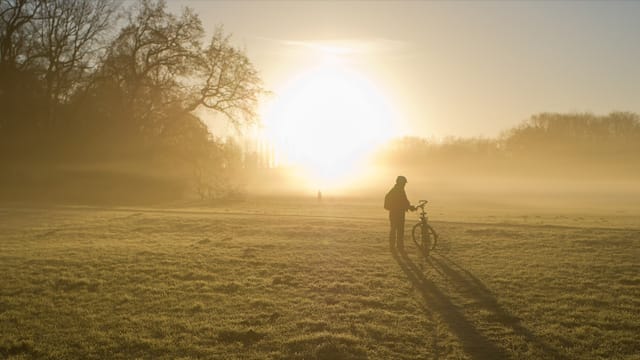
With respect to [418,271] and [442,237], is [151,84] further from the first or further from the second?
[418,271]

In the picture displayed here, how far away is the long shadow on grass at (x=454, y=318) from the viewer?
8.02 meters

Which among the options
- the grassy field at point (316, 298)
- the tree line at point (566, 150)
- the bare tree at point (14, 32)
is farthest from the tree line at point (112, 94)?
the tree line at point (566, 150)

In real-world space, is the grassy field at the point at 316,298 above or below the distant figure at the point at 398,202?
below

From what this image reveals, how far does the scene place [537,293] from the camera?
36.5 ft

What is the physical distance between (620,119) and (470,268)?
144685 millimetres

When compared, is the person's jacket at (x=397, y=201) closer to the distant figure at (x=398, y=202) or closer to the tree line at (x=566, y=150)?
the distant figure at (x=398, y=202)

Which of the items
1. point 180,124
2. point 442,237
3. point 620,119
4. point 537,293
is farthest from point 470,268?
point 620,119

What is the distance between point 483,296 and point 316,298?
3292 mm

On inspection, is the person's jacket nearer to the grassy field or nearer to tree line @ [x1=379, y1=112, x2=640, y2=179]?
the grassy field

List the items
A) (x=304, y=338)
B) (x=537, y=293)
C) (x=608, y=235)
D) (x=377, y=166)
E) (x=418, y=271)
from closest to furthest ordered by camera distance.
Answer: (x=304, y=338), (x=537, y=293), (x=418, y=271), (x=608, y=235), (x=377, y=166)

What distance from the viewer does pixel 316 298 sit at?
35.2 ft

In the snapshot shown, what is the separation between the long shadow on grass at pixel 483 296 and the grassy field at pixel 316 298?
0.15 ft

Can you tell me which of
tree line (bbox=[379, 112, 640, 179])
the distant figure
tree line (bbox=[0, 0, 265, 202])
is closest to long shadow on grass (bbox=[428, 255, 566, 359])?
the distant figure

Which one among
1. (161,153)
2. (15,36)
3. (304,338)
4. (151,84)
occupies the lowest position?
(304,338)
